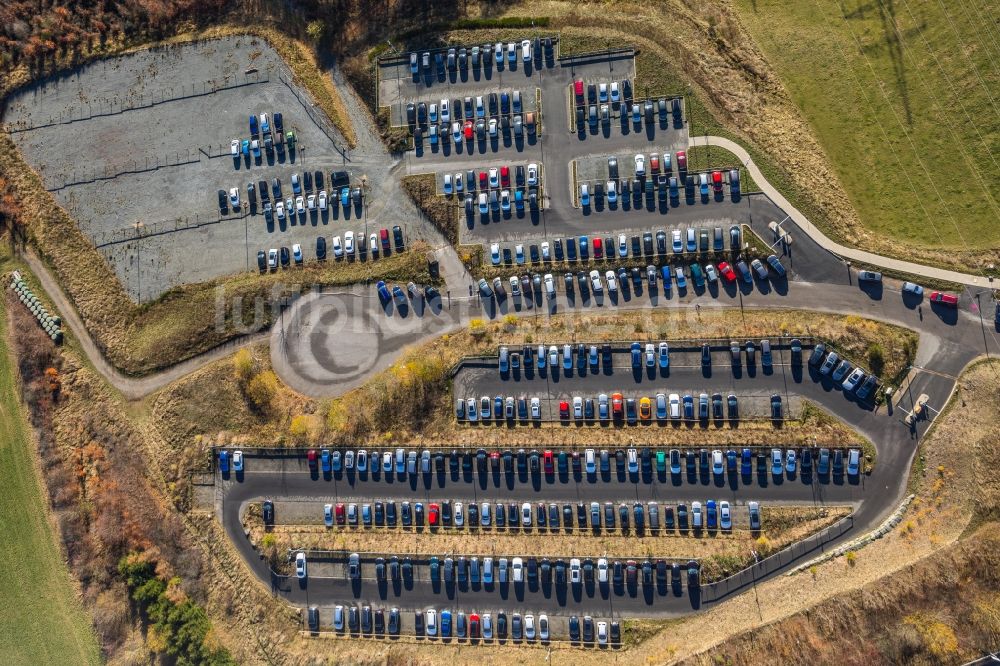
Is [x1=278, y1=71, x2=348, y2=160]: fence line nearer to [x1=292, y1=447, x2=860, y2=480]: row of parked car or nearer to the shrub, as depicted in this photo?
the shrub

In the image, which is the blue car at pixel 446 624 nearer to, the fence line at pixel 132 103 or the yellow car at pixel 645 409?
the yellow car at pixel 645 409

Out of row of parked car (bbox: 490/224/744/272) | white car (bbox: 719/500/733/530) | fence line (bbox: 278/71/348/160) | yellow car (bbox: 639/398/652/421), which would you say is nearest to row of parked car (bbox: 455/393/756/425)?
yellow car (bbox: 639/398/652/421)

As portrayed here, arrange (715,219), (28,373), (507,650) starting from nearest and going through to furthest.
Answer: (507,650) → (715,219) → (28,373)

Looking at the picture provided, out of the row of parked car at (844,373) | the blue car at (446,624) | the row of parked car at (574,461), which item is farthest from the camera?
the blue car at (446,624)

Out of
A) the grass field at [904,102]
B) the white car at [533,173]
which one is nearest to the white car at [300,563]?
the white car at [533,173]

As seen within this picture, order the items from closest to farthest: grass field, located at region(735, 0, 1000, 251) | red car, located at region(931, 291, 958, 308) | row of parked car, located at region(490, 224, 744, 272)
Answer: red car, located at region(931, 291, 958, 308) < grass field, located at region(735, 0, 1000, 251) < row of parked car, located at region(490, 224, 744, 272)

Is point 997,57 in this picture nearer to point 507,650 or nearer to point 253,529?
point 507,650

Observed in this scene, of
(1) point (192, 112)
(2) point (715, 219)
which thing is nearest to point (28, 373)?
(1) point (192, 112)
